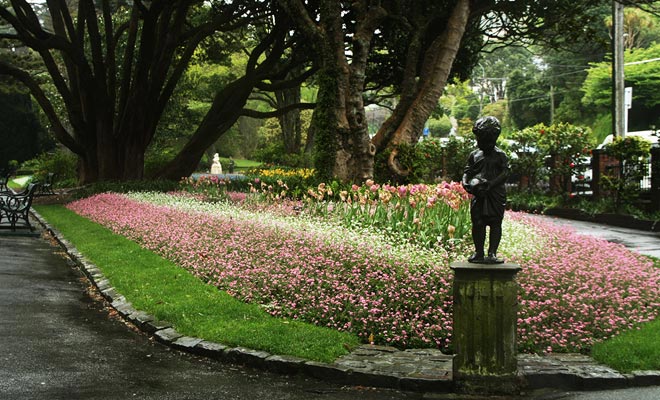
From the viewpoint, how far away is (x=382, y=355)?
7141 mm

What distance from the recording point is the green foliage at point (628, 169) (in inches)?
794

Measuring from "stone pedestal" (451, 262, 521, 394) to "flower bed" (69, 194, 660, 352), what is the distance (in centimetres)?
124

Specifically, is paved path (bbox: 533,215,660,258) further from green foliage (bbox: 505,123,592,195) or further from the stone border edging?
the stone border edging

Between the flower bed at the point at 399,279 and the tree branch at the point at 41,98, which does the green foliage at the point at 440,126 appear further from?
the flower bed at the point at 399,279

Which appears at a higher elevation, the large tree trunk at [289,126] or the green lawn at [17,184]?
the large tree trunk at [289,126]

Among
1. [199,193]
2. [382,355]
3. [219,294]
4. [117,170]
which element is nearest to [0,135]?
[117,170]

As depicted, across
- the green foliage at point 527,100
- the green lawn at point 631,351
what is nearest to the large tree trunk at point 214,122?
the green lawn at point 631,351

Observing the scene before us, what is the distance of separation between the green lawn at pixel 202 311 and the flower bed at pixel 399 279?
311 millimetres

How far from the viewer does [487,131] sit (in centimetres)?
642

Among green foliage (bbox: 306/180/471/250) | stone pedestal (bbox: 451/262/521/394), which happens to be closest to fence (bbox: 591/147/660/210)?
green foliage (bbox: 306/180/471/250)

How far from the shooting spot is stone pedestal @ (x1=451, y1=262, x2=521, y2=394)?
625 cm

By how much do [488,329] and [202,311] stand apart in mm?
3630

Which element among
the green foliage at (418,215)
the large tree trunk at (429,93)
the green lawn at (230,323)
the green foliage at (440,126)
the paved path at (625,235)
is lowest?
the green lawn at (230,323)

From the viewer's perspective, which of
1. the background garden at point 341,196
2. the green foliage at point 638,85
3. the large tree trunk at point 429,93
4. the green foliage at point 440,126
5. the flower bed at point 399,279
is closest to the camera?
the flower bed at point 399,279
